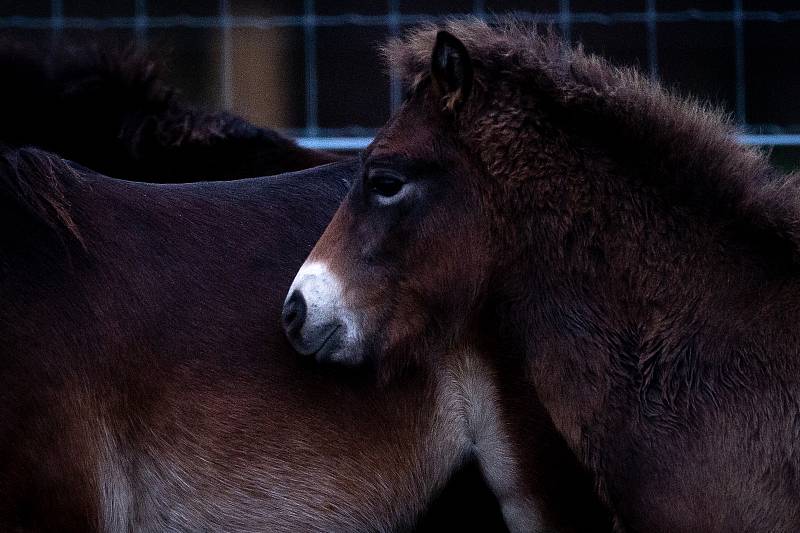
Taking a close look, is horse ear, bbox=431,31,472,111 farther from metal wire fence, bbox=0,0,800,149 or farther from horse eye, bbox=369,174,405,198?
metal wire fence, bbox=0,0,800,149

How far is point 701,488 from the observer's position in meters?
2.57

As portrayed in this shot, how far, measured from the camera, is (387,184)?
2.81m

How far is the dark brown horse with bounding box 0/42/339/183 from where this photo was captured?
392cm

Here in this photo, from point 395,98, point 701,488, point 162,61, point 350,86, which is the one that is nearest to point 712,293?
point 701,488

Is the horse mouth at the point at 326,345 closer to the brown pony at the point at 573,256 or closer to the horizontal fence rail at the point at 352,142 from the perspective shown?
the brown pony at the point at 573,256

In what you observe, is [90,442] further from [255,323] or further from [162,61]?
[162,61]

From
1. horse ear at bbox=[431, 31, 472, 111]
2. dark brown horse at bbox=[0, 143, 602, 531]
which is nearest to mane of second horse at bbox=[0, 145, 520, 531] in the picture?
dark brown horse at bbox=[0, 143, 602, 531]

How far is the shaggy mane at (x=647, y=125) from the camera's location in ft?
9.12

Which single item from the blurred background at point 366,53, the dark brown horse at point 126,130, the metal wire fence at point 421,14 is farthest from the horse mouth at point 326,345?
the blurred background at point 366,53

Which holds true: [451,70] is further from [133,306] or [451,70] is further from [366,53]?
[366,53]

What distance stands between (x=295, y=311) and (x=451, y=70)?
0.68 meters

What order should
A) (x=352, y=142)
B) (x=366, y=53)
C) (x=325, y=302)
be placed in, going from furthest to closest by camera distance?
(x=366, y=53), (x=352, y=142), (x=325, y=302)

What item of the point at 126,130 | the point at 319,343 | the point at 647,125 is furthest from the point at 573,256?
the point at 126,130

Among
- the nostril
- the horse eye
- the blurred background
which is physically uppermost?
the horse eye
